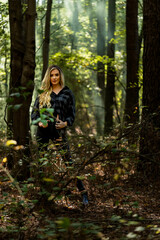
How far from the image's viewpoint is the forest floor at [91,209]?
3.06m

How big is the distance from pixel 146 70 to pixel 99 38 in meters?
13.0

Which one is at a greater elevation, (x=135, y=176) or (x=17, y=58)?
(x=17, y=58)

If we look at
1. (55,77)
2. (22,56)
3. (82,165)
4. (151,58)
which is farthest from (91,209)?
(151,58)

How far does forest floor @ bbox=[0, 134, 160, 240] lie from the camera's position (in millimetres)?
3062

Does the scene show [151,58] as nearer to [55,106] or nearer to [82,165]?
[55,106]

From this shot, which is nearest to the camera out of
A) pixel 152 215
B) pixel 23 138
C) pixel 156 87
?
pixel 152 215

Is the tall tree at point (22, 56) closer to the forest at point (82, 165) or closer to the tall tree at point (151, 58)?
the forest at point (82, 165)

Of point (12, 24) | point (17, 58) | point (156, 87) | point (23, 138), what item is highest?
point (12, 24)

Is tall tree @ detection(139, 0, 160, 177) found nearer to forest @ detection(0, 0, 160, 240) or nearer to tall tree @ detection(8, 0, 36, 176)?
forest @ detection(0, 0, 160, 240)

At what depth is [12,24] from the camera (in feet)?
19.2

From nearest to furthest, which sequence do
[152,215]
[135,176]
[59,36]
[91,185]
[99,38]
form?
[152,215]
[91,185]
[135,176]
[99,38]
[59,36]

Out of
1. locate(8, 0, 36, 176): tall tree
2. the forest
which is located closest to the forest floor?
the forest

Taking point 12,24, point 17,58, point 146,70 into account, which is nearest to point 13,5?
point 12,24

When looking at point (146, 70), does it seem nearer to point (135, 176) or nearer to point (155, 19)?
point (155, 19)
